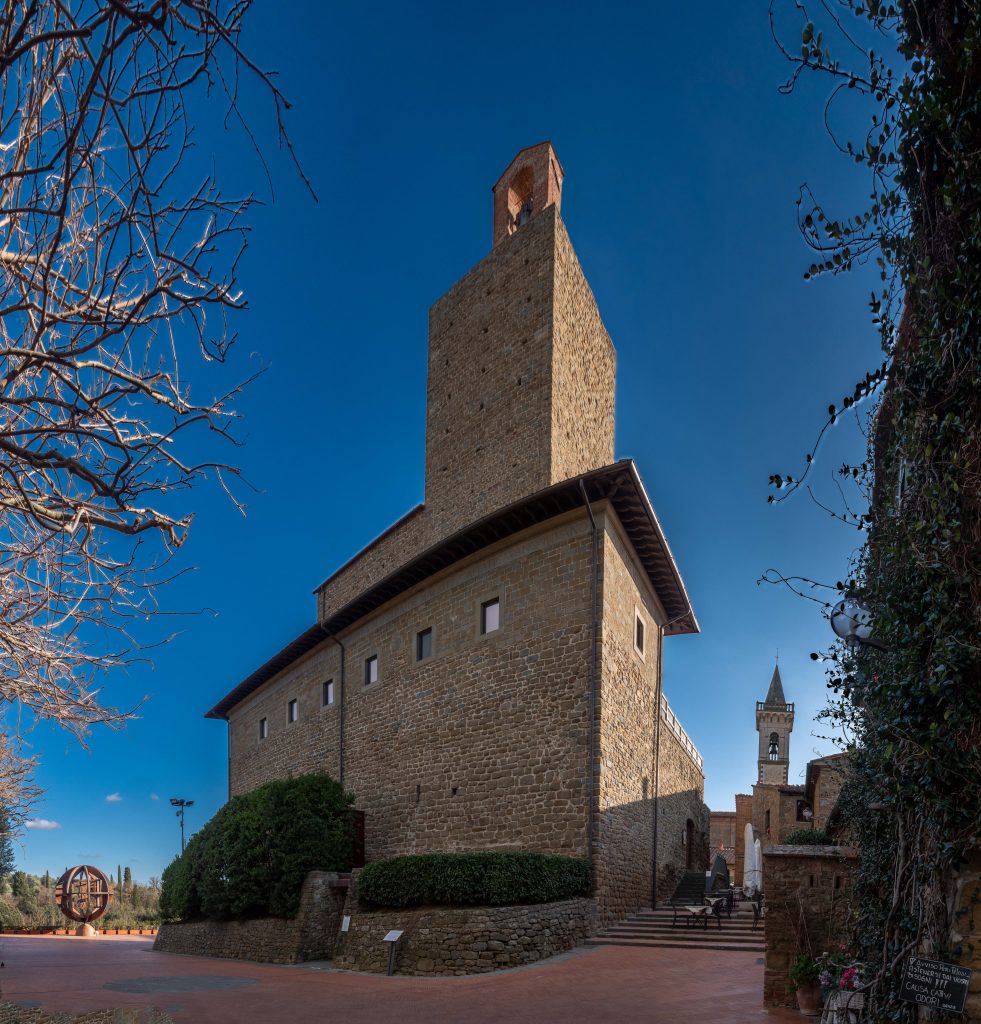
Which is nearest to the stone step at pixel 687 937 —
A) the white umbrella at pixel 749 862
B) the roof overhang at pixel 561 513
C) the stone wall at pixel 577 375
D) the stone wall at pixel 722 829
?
the white umbrella at pixel 749 862

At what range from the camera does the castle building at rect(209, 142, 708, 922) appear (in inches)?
568

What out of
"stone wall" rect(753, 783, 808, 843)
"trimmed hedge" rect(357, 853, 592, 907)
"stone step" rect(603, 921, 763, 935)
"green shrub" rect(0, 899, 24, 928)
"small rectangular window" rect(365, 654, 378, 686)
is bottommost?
"green shrub" rect(0, 899, 24, 928)

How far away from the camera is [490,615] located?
54.3 feet

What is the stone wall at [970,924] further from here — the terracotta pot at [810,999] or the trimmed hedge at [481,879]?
the trimmed hedge at [481,879]

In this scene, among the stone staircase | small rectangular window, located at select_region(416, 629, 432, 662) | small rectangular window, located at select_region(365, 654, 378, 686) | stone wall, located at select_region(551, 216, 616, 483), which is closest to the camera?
the stone staircase

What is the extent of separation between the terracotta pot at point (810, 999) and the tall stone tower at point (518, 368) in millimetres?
12083

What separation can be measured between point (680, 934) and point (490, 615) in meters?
6.45

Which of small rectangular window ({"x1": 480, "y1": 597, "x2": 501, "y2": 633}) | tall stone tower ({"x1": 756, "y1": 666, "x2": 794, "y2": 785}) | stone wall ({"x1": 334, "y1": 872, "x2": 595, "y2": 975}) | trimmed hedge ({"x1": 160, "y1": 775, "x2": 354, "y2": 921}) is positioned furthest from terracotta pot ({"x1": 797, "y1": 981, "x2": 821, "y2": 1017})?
tall stone tower ({"x1": 756, "y1": 666, "x2": 794, "y2": 785})

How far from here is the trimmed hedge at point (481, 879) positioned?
39.2 feet

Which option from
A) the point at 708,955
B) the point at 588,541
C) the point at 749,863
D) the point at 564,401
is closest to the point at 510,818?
the point at 708,955

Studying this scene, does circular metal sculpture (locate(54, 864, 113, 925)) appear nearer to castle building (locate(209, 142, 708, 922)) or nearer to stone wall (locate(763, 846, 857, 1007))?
castle building (locate(209, 142, 708, 922))

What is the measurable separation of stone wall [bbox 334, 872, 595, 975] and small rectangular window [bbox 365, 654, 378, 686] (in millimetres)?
7893

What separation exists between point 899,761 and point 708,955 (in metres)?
8.48

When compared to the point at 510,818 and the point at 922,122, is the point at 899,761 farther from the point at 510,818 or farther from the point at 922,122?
the point at 510,818
